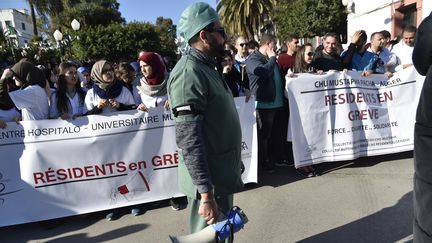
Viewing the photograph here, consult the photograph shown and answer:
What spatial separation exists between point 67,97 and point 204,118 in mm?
2574

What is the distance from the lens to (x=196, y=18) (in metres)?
1.90

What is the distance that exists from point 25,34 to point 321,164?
257 feet

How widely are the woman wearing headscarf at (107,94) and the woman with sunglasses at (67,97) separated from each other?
0.38 feet

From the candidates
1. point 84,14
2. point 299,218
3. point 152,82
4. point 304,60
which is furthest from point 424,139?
point 84,14

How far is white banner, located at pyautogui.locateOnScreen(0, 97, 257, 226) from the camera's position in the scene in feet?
11.8

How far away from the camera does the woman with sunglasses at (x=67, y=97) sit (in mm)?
3775

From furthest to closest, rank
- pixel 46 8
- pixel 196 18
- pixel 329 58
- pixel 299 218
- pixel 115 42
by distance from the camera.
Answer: pixel 46 8 → pixel 115 42 → pixel 329 58 → pixel 299 218 → pixel 196 18

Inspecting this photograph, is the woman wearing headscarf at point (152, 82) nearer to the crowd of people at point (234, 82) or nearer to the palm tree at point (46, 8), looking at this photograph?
the crowd of people at point (234, 82)

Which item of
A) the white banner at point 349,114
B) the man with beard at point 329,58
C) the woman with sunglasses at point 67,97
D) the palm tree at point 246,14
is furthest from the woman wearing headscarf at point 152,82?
the palm tree at point 246,14

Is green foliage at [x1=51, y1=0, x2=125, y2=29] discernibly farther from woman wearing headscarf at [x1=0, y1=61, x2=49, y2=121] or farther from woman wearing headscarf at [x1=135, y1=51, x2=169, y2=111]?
woman wearing headscarf at [x1=135, y1=51, x2=169, y2=111]

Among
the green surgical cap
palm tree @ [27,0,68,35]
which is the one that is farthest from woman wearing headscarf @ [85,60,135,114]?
palm tree @ [27,0,68,35]

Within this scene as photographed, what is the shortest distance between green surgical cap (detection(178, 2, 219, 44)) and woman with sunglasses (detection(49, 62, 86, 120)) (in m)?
2.25

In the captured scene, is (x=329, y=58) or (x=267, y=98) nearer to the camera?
(x=267, y=98)

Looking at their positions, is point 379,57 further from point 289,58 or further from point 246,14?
point 246,14
